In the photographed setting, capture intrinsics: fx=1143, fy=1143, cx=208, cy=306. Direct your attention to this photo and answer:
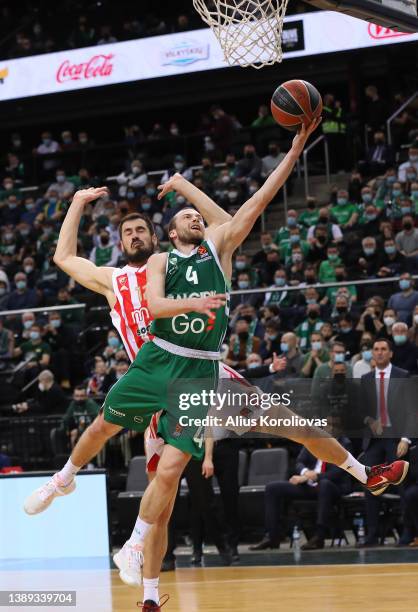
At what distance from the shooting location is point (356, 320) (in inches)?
657

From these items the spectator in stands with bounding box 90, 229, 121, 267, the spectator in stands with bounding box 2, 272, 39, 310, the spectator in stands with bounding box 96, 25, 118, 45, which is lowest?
the spectator in stands with bounding box 2, 272, 39, 310

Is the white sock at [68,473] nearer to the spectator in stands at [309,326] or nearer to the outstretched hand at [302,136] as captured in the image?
the outstretched hand at [302,136]

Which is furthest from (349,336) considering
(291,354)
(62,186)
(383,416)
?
(62,186)

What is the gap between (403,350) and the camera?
15.1 metres

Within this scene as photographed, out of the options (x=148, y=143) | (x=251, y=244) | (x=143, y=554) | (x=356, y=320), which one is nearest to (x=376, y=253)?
(x=356, y=320)

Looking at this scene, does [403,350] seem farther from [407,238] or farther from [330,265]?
[330,265]

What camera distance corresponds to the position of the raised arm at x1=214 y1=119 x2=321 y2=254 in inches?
294

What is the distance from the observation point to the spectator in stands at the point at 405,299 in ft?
53.4

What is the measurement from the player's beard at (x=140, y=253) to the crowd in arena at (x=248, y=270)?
5.92 m

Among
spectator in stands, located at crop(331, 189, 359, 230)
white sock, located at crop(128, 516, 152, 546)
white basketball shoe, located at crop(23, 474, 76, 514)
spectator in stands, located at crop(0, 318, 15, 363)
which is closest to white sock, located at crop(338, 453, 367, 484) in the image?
white sock, located at crop(128, 516, 152, 546)

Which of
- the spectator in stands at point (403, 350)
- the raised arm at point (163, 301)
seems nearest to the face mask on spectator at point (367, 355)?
the spectator in stands at point (403, 350)

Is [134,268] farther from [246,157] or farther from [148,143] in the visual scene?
[148,143]

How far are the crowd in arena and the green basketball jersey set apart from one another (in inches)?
256

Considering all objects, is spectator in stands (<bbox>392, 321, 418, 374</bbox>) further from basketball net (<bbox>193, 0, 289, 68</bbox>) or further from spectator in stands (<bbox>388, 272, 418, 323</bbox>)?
basketball net (<bbox>193, 0, 289, 68</bbox>)
